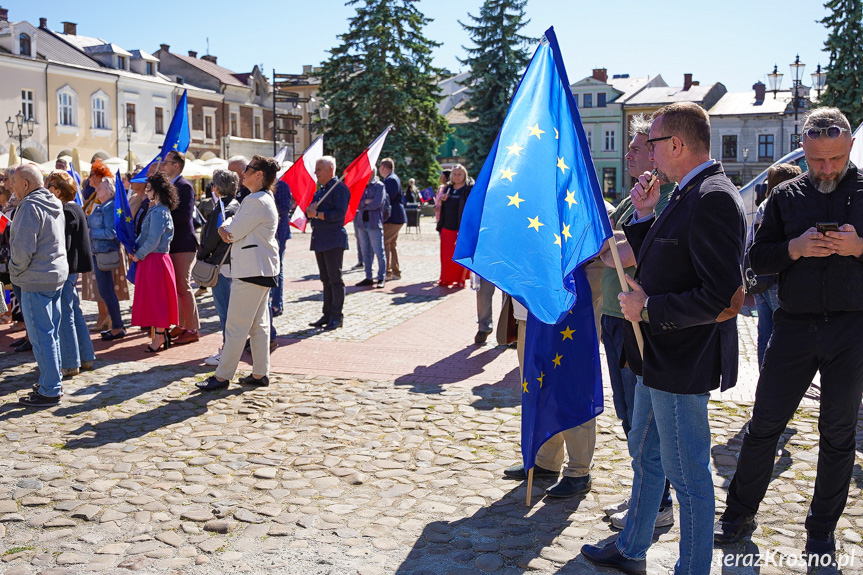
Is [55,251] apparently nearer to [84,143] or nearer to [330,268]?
[330,268]

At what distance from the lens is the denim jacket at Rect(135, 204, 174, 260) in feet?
28.9

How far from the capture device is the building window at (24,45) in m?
42.7

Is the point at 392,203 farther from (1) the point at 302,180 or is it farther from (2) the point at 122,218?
(2) the point at 122,218

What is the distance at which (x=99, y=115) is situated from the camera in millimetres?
48375

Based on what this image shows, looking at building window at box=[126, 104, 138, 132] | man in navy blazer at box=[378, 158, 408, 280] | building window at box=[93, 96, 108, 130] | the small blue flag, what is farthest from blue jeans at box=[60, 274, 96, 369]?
building window at box=[126, 104, 138, 132]

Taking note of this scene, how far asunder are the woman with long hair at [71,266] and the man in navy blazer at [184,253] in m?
1.48

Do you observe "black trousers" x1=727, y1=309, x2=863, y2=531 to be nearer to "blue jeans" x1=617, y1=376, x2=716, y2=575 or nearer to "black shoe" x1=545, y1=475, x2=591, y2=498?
"blue jeans" x1=617, y1=376, x2=716, y2=575

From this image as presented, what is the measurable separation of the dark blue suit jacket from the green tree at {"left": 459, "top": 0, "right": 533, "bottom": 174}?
45.1 meters

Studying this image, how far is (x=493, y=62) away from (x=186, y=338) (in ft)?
138

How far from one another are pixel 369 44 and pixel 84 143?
1695cm

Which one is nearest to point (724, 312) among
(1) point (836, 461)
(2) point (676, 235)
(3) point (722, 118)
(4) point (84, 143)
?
(2) point (676, 235)

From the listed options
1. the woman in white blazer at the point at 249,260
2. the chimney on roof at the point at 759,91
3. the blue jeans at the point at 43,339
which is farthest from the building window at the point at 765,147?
the blue jeans at the point at 43,339

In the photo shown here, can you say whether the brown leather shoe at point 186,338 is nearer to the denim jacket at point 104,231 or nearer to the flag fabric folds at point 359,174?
the denim jacket at point 104,231

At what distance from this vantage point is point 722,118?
64.7 metres
